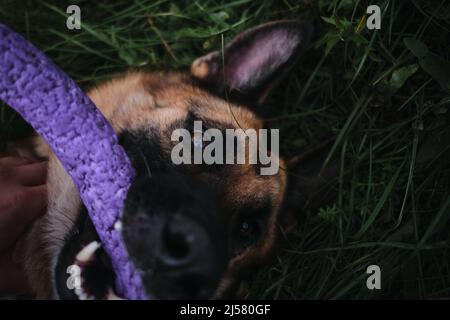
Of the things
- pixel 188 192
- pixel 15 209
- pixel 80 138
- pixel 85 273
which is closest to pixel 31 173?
pixel 15 209

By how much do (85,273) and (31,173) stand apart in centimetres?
71

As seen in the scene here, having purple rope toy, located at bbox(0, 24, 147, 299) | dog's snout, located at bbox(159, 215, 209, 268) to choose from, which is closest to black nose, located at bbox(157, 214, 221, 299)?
dog's snout, located at bbox(159, 215, 209, 268)

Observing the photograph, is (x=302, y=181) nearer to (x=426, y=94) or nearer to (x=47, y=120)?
(x=426, y=94)

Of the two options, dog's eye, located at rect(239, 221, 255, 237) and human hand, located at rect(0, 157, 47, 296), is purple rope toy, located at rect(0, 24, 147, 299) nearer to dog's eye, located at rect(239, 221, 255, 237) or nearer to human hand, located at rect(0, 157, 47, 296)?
human hand, located at rect(0, 157, 47, 296)

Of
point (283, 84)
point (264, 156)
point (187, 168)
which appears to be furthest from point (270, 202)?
point (283, 84)

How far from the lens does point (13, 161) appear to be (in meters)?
2.95

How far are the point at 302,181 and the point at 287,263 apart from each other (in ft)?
1.72

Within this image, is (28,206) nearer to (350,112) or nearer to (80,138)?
(80,138)

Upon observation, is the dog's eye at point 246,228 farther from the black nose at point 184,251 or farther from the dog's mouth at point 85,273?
the dog's mouth at point 85,273

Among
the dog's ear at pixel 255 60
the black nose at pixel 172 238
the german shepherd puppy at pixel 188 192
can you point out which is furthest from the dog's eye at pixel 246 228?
the dog's ear at pixel 255 60

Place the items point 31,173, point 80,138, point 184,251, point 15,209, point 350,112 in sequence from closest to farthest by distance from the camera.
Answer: point 184,251 < point 80,138 < point 15,209 < point 31,173 < point 350,112

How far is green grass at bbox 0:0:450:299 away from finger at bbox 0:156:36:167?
1.37ft

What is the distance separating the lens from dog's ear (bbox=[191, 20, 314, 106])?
3.09m

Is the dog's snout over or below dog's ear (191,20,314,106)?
below
